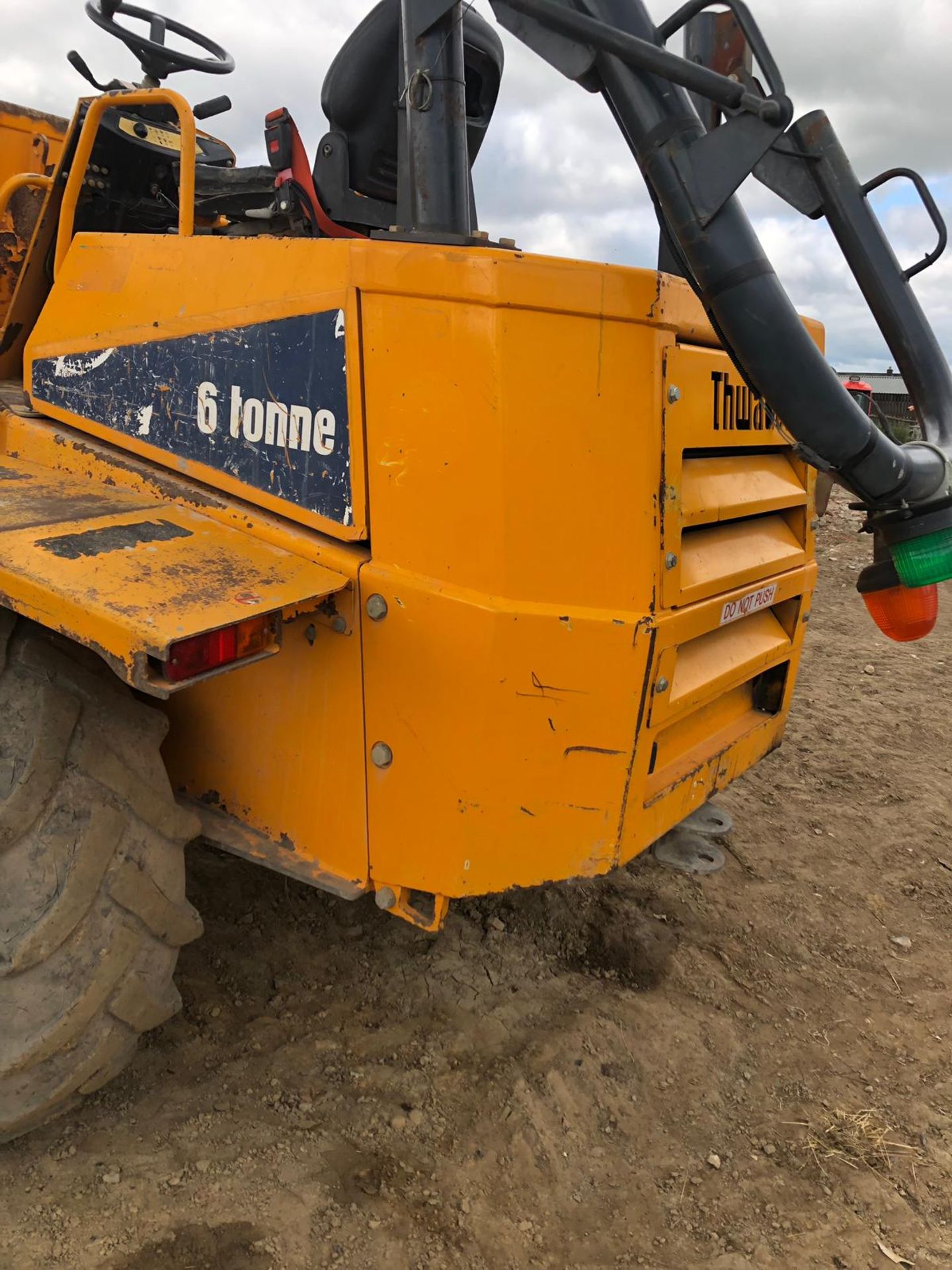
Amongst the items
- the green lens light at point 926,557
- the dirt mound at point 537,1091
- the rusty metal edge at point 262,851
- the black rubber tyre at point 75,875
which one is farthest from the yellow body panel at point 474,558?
the dirt mound at point 537,1091

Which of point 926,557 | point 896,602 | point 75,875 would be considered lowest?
point 75,875

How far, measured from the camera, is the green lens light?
1823 millimetres

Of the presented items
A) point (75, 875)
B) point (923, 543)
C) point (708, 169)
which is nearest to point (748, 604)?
point (923, 543)

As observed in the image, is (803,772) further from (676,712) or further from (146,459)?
(146,459)

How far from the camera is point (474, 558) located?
1.77 meters

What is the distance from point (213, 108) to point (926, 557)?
2739 mm

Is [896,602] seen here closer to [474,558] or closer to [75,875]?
[474,558]

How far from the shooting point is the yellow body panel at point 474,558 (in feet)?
5.63

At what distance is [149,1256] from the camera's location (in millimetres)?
1780

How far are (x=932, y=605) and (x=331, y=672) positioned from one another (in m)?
1.25

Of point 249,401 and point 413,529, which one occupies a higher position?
point 249,401

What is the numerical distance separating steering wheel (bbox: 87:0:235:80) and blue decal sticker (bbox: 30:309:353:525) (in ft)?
3.62

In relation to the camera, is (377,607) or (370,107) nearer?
(377,607)

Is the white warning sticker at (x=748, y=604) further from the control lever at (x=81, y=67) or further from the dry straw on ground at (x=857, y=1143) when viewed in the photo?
the control lever at (x=81, y=67)
